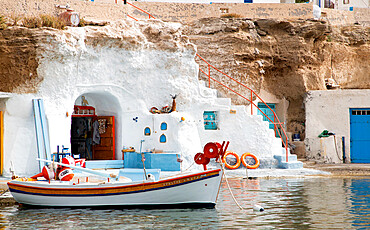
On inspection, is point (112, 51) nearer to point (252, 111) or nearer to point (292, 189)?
point (252, 111)

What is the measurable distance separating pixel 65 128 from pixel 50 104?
1.08m

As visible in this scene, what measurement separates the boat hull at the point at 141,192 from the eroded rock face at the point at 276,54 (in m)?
11.2

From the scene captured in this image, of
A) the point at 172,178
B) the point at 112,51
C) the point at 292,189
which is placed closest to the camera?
the point at 172,178

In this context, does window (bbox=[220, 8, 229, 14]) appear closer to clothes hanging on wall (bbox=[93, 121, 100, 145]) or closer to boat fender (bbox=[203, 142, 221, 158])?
clothes hanging on wall (bbox=[93, 121, 100, 145])

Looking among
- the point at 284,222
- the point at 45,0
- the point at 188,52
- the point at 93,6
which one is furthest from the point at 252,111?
the point at 284,222

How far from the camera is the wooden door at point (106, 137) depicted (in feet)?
74.8

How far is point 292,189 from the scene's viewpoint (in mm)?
17812

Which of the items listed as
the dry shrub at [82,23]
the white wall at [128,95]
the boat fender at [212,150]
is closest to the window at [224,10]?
the white wall at [128,95]

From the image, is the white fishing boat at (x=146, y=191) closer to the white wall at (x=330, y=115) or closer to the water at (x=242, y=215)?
the water at (x=242, y=215)

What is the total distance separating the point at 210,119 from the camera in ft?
76.8

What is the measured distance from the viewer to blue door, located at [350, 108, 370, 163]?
82.5ft

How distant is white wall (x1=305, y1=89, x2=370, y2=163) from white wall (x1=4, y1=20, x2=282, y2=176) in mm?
2719

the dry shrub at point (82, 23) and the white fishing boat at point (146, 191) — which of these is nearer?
the white fishing boat at point (146, 191)

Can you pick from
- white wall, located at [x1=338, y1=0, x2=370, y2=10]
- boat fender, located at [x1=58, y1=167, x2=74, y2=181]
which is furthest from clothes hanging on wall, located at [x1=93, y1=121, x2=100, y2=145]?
white wall, located at [x1=338, y1=0, x2=370, y2=10]
